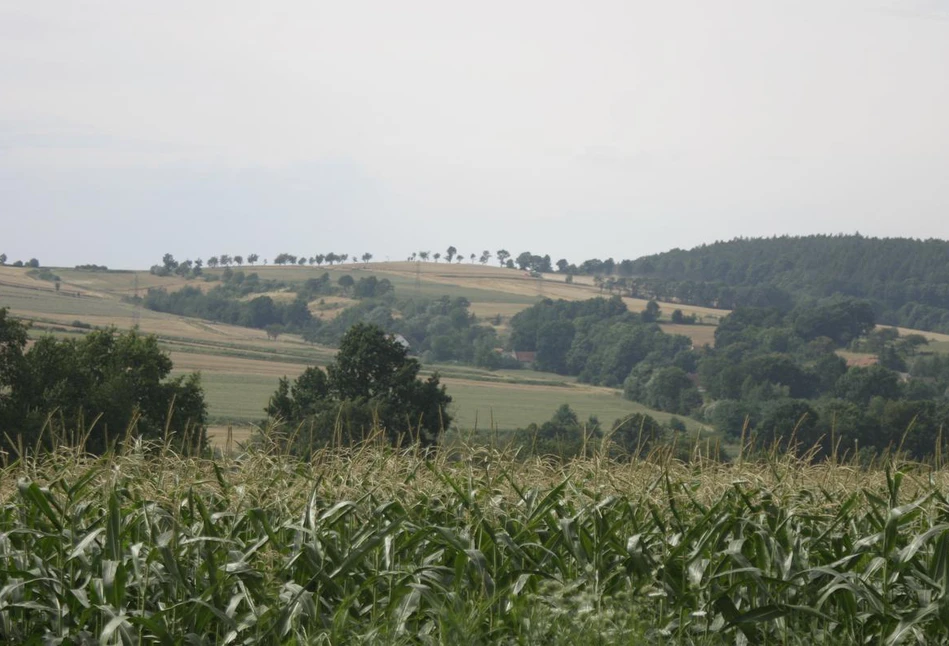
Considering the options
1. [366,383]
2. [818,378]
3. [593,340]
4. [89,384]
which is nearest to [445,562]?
[89,384]

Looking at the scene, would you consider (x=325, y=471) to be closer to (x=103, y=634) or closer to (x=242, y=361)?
(x=103, y=634)

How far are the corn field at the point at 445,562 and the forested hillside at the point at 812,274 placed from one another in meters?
128

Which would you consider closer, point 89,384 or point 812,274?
point 89,384

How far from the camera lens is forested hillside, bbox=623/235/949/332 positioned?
138 metres

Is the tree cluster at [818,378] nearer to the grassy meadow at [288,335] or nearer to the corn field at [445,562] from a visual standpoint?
the grassy meadow at [288,335]

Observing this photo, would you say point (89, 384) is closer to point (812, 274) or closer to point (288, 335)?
point (288, 335)

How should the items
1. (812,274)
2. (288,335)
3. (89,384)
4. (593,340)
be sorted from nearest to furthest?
(89,384) < (593,340) < (288,335) < (812,274)

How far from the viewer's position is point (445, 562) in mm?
5934

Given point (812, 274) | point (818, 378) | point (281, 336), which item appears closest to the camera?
point (818, 378)

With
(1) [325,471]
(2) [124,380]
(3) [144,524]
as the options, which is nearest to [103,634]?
(3) [144,524]

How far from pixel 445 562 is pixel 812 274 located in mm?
162570

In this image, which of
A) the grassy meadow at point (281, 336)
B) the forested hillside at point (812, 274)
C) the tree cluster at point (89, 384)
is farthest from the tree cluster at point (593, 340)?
the tree cluster at point (89, 384)

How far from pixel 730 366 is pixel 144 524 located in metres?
81.7

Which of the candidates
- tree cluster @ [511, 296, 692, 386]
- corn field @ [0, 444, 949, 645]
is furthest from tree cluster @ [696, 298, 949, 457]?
corn field @ [0, 444, 949, 645]
